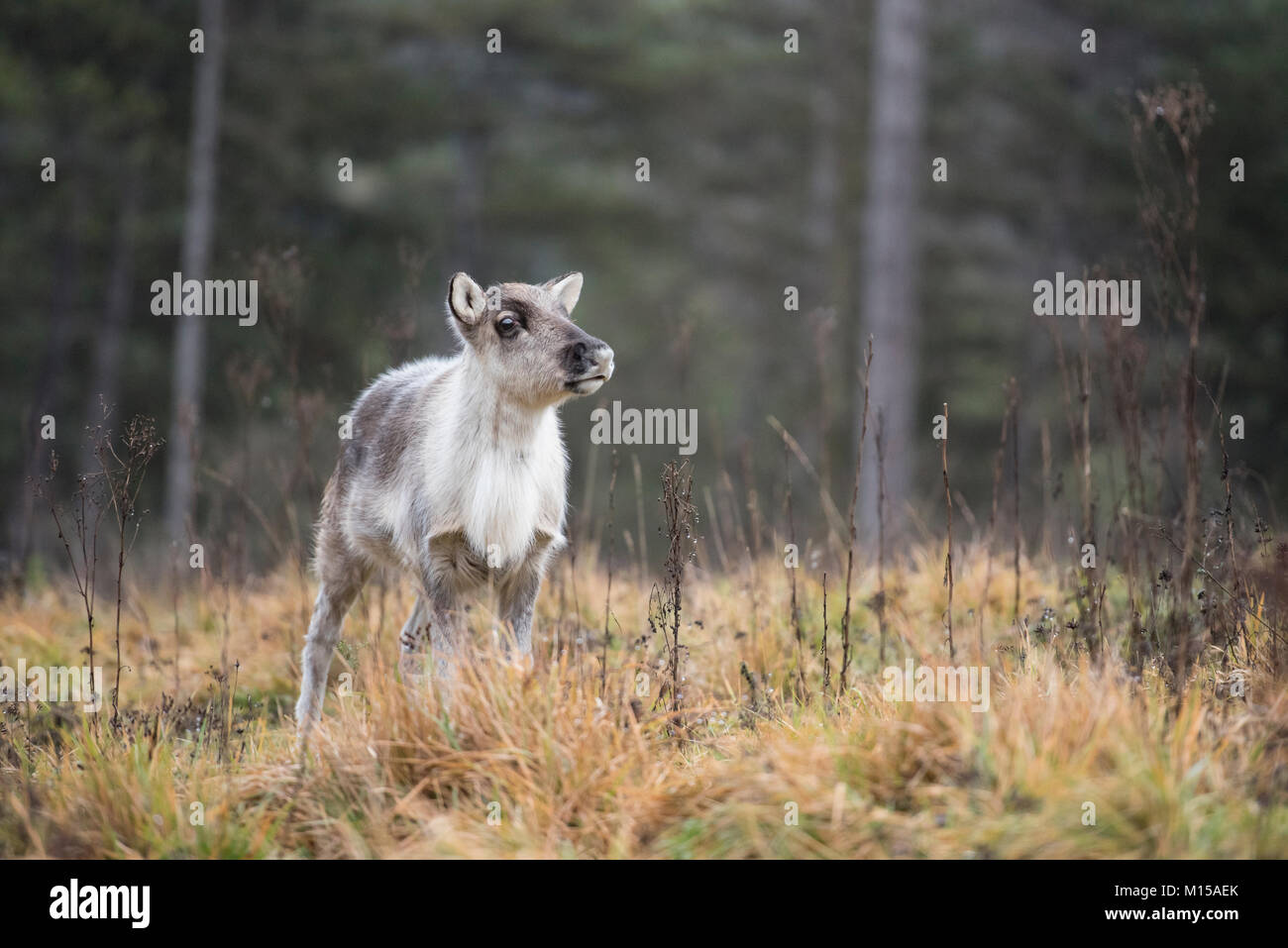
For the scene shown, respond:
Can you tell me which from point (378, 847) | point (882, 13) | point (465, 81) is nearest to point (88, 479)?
point (378, 847)

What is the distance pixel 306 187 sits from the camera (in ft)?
60.7

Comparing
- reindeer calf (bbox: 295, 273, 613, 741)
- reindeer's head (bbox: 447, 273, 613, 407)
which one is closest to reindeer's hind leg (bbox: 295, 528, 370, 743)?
reindeer calf (bbox: 295, 273, 613, 741)

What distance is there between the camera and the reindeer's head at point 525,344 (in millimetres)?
5227

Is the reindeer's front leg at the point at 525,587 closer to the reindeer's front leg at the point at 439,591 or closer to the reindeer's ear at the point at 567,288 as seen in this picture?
the reindeer's front leg at the point at 439,591

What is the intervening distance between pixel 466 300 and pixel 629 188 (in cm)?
1633

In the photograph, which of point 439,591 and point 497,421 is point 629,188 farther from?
point 439,591

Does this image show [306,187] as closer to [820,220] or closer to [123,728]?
[820,220]

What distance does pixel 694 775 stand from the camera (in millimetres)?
4379

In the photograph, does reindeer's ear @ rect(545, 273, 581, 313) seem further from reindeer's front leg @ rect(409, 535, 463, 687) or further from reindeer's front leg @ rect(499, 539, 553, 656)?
reindeer's front leg @ rect(409, 535, 463, 687)

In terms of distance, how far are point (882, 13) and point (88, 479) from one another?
516 inches

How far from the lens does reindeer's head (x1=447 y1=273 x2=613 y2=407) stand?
17.1 ft

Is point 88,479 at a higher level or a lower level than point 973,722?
higher

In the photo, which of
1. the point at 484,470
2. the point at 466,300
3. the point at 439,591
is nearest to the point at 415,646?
the point at 439,591

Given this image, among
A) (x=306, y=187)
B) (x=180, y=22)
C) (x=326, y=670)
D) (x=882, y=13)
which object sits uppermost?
(x=180, y=22)
